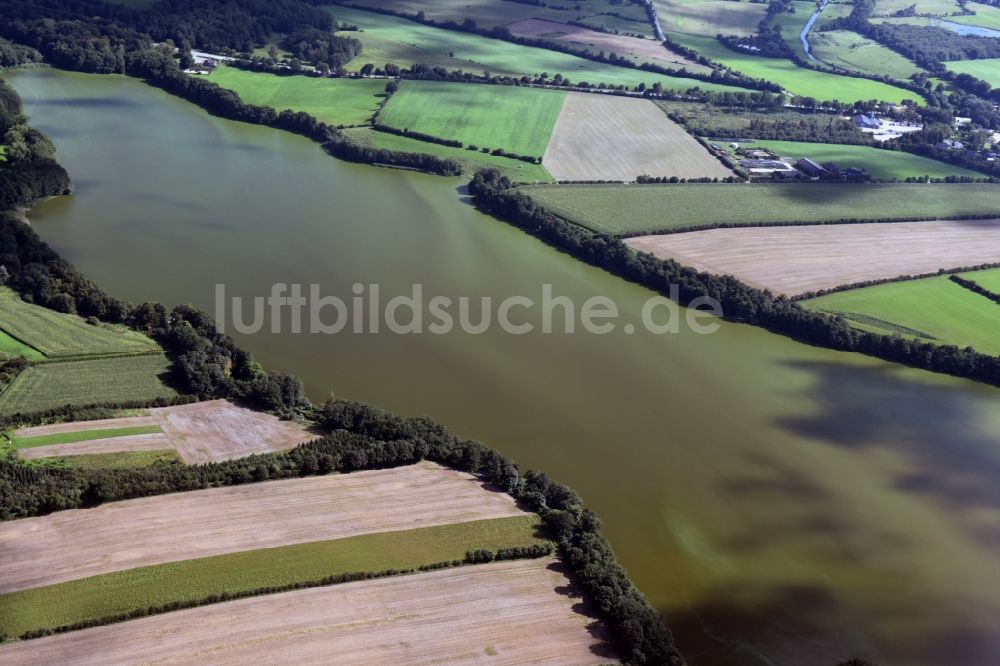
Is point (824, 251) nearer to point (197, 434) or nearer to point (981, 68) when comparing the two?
point (197, 434)

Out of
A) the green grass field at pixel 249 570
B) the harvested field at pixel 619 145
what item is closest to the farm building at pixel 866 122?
the harvested field at pixel 619 145

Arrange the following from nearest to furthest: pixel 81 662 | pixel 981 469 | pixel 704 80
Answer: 1. pixel 81 662
2. pixel 981 469
3. pixel 704 80

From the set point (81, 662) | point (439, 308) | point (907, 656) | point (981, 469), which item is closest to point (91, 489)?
point (81, 662)

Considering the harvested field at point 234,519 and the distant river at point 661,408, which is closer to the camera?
the harvested field at point 234,519

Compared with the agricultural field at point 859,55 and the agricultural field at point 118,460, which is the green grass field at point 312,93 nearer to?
the agricultural field at point 118,460

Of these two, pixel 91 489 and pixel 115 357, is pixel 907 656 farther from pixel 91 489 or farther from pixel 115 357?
pixel 115 357

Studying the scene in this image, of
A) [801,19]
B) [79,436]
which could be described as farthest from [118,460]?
[801,19]
